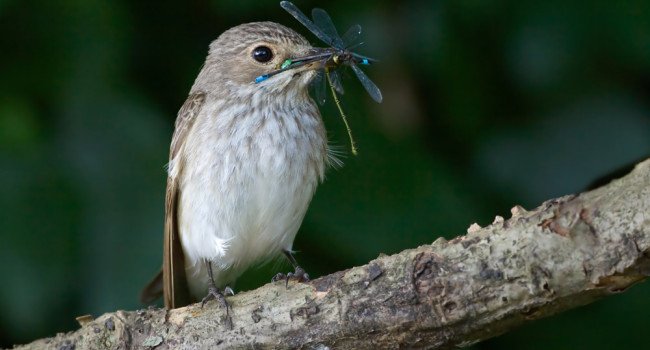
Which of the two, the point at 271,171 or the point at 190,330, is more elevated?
the point at 271,171

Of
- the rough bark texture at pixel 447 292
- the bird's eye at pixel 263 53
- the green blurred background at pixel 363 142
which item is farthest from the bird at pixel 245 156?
the rough bark texture at pixel 447 292

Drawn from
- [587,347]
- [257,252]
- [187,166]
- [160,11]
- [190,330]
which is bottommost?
[587,347]

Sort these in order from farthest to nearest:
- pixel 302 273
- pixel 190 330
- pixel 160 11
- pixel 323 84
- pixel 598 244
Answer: pixel 160 11 < pixel 323 84 < pixel 302 273 < pixel 190 330 < pixel 598 244

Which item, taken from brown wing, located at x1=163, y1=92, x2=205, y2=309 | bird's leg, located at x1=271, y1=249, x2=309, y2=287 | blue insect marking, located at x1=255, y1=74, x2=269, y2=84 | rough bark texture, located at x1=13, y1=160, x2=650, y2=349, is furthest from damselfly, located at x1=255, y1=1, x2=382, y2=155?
rough bark texture, located at x1=13, y1=160, x2=650, y2=349

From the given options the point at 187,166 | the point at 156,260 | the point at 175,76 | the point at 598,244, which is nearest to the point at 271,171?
the point at 187,166

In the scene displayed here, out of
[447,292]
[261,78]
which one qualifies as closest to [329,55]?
[261,78]

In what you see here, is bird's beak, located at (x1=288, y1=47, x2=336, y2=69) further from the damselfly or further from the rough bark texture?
the rough bark texture

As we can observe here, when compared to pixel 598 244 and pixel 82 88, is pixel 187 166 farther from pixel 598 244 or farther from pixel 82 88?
pixel 598 244
